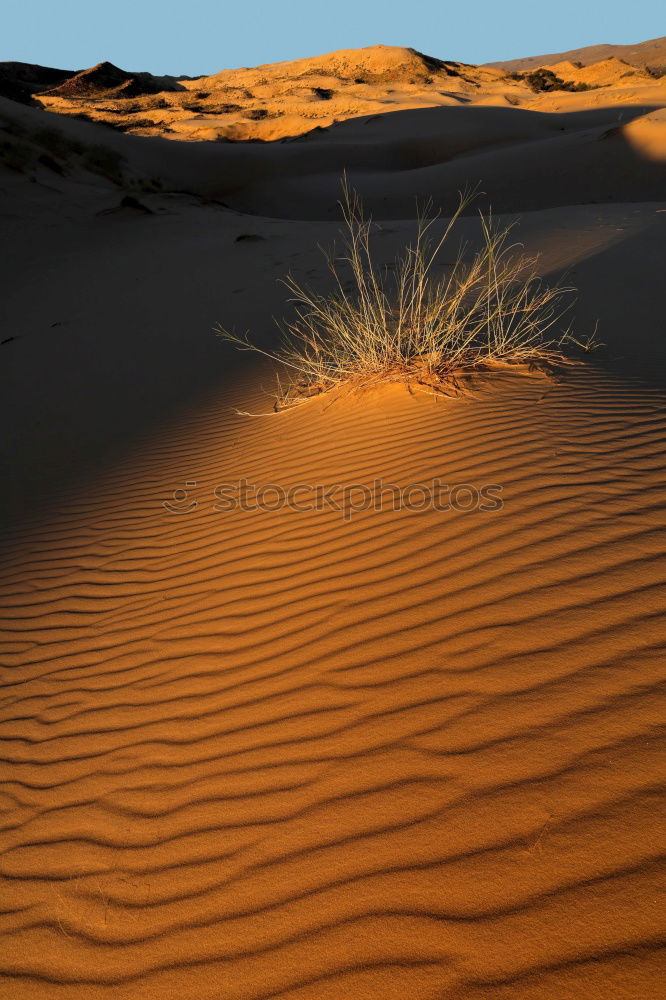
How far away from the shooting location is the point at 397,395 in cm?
486

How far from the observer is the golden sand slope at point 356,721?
5.01 ft

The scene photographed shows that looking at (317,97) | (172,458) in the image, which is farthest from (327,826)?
(317,97)

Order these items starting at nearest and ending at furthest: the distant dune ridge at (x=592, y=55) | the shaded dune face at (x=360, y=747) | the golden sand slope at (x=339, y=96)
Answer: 1. the shaded dune face at (x=360, y=747)
2. the golden sand slope at (x=339, y=96)
3. the distant dune ridge at (x=592, y=55)

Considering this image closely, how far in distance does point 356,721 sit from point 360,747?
112 mm

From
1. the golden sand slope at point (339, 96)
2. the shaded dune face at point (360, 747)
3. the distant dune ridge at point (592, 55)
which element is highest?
the distant dune ridge at point (592, 55)

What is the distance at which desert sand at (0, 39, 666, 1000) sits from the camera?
1539 millimetres

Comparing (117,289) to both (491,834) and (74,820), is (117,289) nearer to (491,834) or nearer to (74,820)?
(74,820)

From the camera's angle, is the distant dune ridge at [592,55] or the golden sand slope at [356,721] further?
the distant dune ridge at [592,55]

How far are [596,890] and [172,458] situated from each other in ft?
13.9

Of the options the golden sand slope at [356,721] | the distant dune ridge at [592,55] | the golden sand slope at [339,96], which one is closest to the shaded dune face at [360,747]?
the golden sand slope at [356,721]

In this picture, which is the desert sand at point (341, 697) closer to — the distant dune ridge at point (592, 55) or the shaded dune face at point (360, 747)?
the shaded dune face at point (360, 747)

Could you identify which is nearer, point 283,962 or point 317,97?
point 283,962

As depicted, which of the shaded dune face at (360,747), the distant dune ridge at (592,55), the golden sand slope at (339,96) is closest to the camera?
the shaded dune face at (360,747)

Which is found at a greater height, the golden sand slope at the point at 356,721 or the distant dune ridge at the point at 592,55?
the distant dune ridge at the point at 592,55
